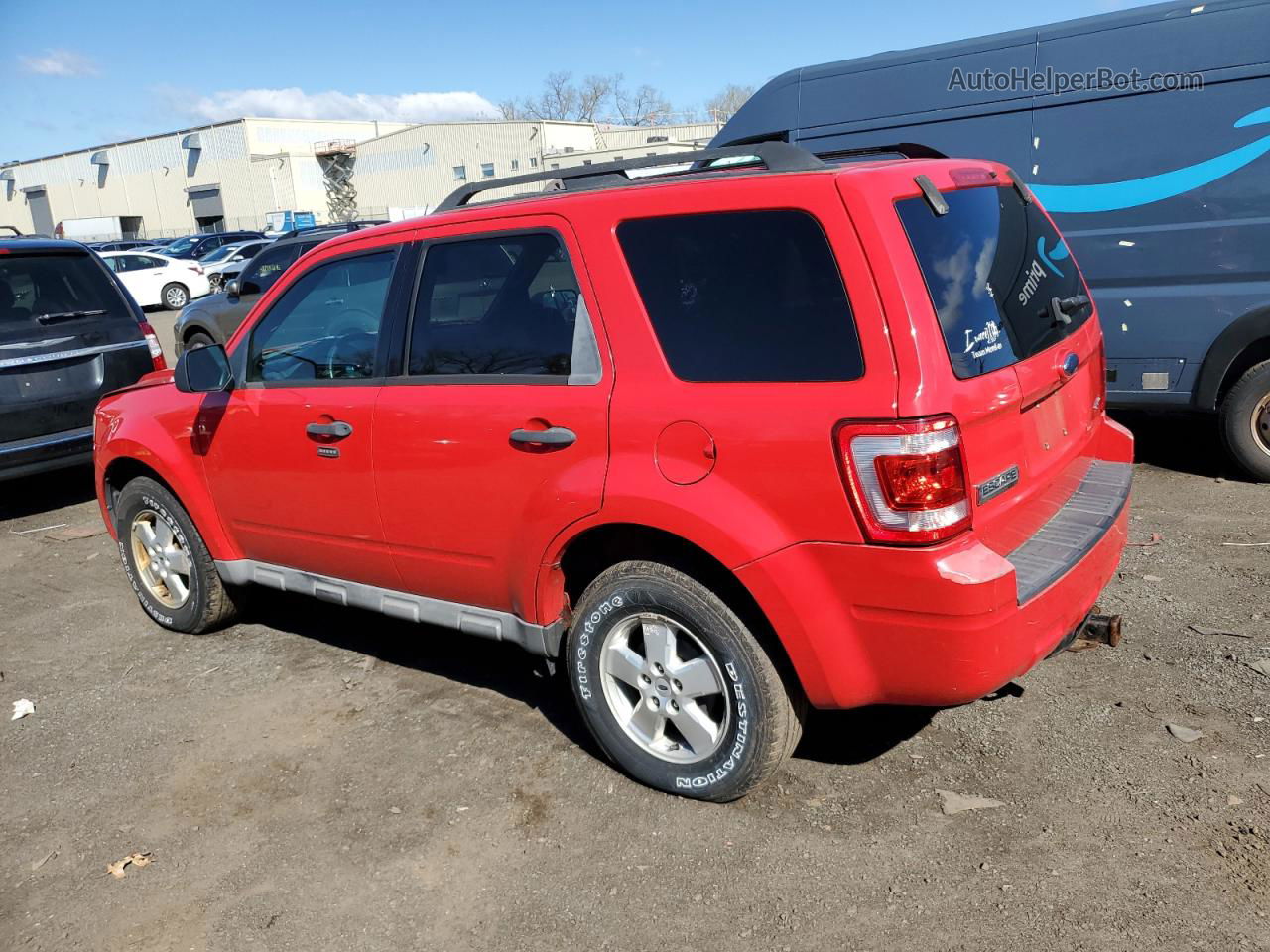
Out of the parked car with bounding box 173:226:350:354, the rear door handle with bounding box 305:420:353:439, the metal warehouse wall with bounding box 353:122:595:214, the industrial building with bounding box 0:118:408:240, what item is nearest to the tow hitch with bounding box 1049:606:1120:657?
the rear door handle with bounding box 305:420:353:439

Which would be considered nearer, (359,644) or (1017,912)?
(1017,912)

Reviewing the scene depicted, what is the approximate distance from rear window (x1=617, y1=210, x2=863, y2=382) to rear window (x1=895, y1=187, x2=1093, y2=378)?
276 millimetres

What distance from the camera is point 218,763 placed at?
3.79 meters

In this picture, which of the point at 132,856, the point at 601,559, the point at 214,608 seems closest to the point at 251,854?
the point at 132,856

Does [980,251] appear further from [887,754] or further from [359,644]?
[359,644]

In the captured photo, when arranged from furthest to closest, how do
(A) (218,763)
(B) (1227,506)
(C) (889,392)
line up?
1. (B) (1227,506)
2. (A) (218,763)
3. (C) (889,392)

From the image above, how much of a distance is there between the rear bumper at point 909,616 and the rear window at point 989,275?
539 millimetres

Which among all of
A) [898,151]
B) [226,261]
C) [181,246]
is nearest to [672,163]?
[898,151]

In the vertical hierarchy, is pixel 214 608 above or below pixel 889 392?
below

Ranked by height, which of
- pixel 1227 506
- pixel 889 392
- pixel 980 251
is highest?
pixel 980 251

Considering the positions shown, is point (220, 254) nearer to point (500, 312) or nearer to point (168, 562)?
point (168, 562)

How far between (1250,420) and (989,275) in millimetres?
4066

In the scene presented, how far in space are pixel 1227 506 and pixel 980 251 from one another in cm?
373

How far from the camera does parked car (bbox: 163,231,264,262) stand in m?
25.9
